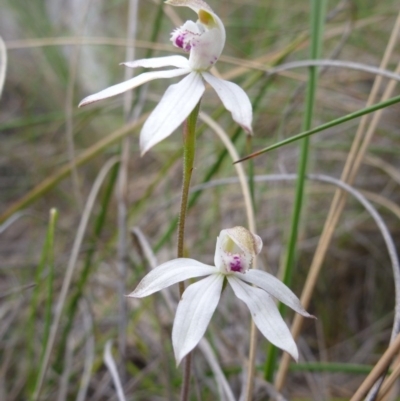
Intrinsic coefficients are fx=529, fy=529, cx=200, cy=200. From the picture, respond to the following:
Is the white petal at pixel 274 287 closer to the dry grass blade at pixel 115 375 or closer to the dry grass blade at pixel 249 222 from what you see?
the dry grass blade at pixel 249 222

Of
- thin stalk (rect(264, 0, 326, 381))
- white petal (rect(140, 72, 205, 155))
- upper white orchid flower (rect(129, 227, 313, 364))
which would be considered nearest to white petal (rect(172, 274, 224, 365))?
upper white orchid flower (rect(129, 227, 313, 364))

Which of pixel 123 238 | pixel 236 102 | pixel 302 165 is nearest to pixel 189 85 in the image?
pixel 236 102

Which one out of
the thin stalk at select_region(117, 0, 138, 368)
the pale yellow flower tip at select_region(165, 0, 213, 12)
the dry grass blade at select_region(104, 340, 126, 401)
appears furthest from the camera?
the thin stalk at select_region(117, 0, 138, 368)

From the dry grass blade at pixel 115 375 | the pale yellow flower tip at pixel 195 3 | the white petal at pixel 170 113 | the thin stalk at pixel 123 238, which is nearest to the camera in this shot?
the white petal at pixel 170 113

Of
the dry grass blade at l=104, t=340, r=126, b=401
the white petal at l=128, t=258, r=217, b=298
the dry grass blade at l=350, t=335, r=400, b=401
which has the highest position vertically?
the white petal at l=128, t=258, r=217, b=298

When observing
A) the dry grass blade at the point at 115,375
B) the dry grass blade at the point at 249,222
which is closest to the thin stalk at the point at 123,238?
the dry grass blade at the point at 115,375

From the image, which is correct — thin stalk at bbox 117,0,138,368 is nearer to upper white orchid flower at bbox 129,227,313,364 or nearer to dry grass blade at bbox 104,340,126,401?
dry grass blade at bbox 104,340,126,401

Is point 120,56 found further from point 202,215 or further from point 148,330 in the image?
point 148,330

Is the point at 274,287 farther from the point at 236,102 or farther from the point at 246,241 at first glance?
the point at 236,102
